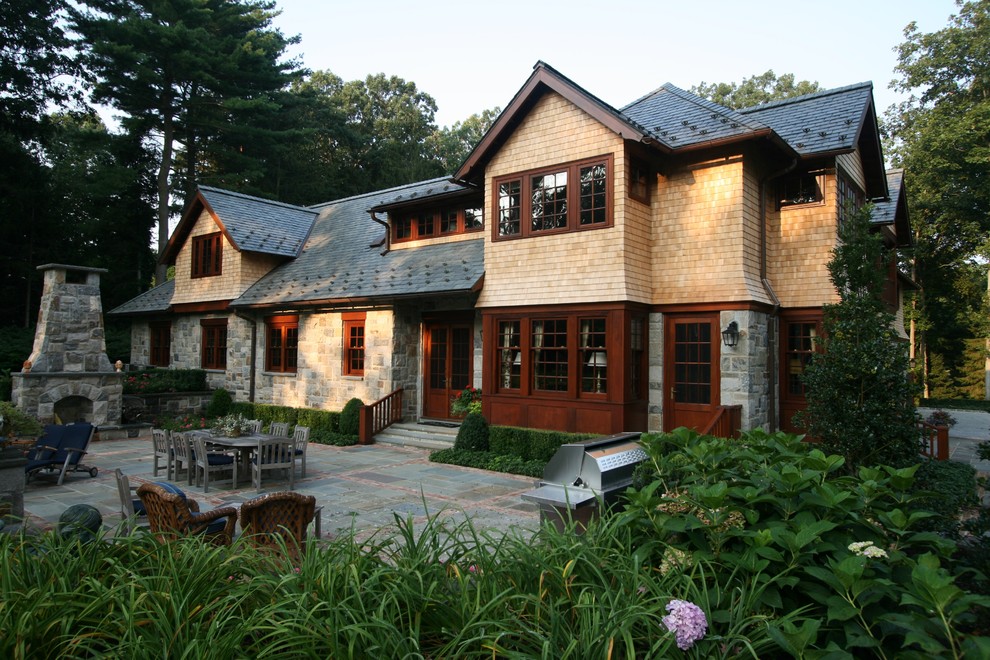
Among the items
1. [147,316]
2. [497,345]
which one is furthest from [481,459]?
[147,316]

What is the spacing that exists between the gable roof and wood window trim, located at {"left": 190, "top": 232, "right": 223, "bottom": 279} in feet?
1.95

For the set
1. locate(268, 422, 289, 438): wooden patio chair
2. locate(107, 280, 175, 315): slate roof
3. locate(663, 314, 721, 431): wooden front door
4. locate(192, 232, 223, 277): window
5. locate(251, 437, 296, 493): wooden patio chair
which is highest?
locate(192, 232, 223, 277): window

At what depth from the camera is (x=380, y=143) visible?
37594mm

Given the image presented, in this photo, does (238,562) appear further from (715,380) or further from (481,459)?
(715,380)

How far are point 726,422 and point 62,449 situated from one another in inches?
431

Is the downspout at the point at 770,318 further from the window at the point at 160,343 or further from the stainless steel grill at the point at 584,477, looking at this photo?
the window at the point at 160,343

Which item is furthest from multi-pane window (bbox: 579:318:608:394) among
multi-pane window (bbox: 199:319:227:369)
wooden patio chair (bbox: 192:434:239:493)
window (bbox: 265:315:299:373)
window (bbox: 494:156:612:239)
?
multi-pane window (bbox: 199:319:227:369)

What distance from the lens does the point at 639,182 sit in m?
11.8

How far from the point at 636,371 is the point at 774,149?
4912 mm

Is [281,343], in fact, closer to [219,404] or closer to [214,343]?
[219,404]

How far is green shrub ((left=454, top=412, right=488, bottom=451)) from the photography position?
12.2 meters

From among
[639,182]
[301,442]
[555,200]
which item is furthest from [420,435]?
[639,182]

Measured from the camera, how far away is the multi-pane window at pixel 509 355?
12500mm

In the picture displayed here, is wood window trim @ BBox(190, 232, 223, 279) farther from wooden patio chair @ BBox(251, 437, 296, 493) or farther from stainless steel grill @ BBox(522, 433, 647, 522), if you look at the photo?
stainless steel grill @ BBox(522, 433, 647, 522)
